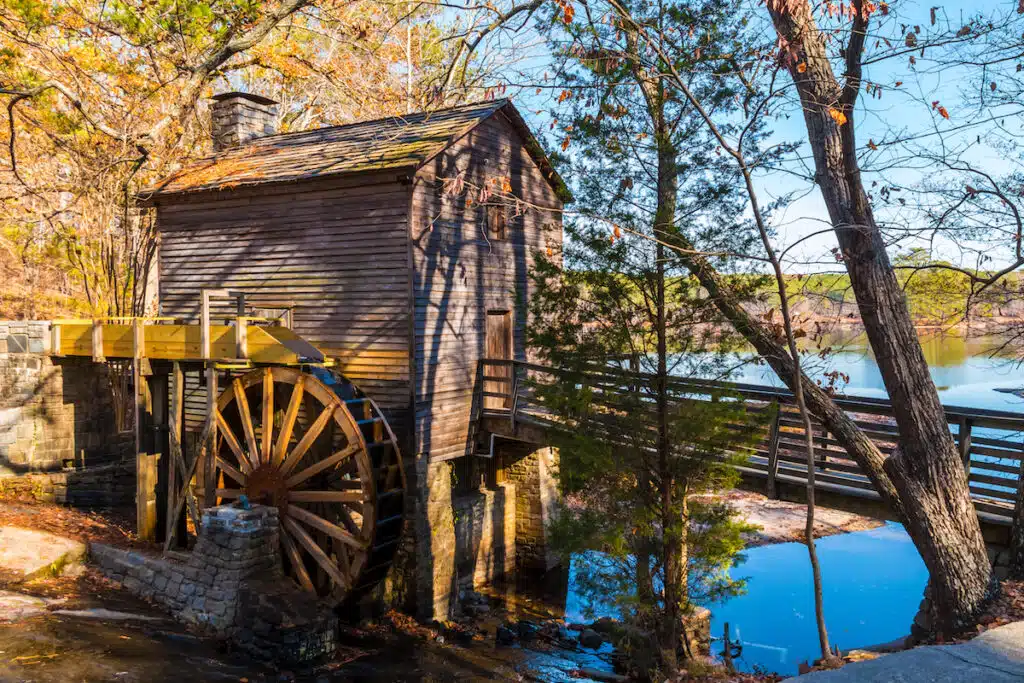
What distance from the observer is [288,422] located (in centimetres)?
1123

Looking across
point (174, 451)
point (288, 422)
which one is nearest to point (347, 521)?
point (288, 422)

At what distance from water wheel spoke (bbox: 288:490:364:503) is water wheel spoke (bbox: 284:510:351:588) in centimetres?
29

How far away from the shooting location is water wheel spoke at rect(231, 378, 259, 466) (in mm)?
11492

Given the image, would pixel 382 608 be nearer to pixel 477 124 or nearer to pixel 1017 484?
pixel 477 124

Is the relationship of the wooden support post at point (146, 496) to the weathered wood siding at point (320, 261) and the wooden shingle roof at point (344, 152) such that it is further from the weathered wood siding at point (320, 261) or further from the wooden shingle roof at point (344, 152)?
the wooden shingle roof at point (344, 152)

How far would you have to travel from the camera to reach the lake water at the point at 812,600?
13.0 meters

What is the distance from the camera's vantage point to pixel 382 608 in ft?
38.2

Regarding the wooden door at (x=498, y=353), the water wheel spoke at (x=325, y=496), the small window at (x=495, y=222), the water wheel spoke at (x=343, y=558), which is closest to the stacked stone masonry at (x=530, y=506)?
the wooden door at (x=498, y=353)

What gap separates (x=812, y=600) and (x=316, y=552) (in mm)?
9795

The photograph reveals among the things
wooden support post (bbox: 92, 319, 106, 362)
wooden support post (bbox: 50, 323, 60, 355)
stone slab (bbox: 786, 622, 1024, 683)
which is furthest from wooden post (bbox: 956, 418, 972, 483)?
wooden support post (bbox: 50, 323, 60, 355)

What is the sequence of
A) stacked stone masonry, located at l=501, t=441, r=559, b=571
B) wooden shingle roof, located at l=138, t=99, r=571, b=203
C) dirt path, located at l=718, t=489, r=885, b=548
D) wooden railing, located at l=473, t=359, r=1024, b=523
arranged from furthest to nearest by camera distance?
dirt path, located at l=718, t=489, r=885, b=548 → stacked stone masonry, located at l=501, t=441, r=559, b=571 → wooden shingle roof, located at l=138, t=99, r=571, b=203 → wooden railing, located at l=473, t=359, r=1024, b=523

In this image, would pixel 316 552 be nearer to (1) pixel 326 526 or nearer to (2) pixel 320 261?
(1) pixel 326 526

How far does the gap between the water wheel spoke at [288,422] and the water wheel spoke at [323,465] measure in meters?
0.40

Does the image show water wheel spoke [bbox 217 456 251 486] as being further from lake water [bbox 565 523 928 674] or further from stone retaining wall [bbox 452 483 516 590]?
lake water [bbox 565 523 928 674]
